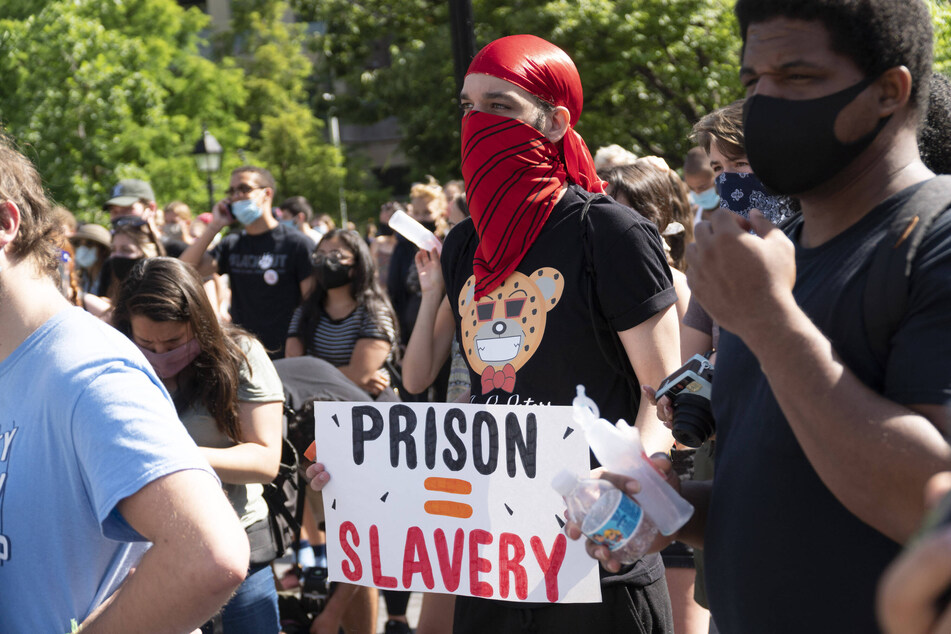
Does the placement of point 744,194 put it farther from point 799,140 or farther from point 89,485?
point 89,485

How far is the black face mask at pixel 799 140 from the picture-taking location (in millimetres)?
1477

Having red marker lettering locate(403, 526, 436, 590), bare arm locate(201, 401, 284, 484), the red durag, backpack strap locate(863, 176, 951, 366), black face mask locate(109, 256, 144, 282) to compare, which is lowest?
black face mask locate(109, 256, 144, 282)

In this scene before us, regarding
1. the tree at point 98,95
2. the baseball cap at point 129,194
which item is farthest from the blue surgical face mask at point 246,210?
the tree at point 98,95

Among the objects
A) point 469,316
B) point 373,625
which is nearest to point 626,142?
point 373,625

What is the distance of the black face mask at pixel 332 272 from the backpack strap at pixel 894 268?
5.19 meters

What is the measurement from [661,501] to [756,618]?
0.88ft

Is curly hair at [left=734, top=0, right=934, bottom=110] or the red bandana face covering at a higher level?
curly hair at [left=734, top=0, right=934, bottom=110]

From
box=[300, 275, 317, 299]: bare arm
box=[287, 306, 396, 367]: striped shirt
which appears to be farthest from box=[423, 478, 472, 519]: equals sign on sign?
box=[300, 275, 317, 299]: bare arm

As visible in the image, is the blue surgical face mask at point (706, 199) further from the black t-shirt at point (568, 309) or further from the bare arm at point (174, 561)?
the bare arm at point (174, 561)

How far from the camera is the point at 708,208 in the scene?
5.49 meters

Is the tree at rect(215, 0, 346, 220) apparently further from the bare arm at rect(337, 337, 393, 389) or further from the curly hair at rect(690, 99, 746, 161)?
the curly hair at rect(690, 99, 746, 161)

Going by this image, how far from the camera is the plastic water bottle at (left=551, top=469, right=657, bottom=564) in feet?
5.55

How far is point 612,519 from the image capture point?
5.53ft

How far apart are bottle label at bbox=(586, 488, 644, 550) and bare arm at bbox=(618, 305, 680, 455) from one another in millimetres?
712
